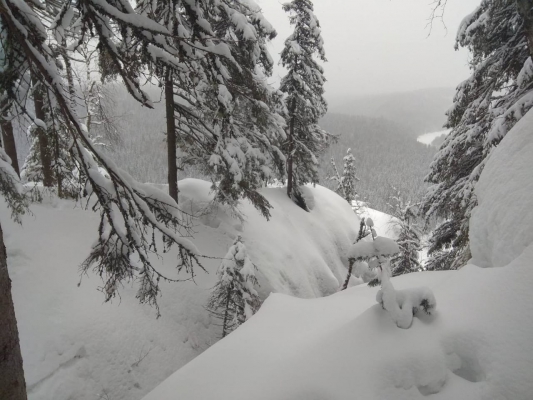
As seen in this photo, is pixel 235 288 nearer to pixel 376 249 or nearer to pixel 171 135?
pixel 171 135

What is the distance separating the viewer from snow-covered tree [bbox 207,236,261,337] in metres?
8.02

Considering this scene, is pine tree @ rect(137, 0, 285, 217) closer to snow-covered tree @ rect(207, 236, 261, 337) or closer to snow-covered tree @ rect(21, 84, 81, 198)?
snow-covered tree @ rect(207, 236, 261, 337)

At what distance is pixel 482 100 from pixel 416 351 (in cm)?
798

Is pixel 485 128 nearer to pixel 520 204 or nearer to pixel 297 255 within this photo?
pixel 520 204

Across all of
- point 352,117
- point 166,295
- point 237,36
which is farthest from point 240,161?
point 352,117

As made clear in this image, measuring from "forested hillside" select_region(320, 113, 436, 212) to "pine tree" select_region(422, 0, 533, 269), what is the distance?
59.6 metres

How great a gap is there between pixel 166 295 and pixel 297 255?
687 centimetres

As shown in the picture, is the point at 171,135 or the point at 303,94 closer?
the point at 171,135

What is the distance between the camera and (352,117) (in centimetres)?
19250

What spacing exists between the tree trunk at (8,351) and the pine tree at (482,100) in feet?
23.6

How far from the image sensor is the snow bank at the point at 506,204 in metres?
3.23

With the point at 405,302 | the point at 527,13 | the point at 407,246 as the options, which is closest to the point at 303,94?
the point at 407,246

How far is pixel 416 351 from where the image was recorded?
2268mm

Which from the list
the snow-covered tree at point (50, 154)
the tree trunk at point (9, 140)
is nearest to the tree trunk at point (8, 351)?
the snow-covered tree at point (50, 154)
